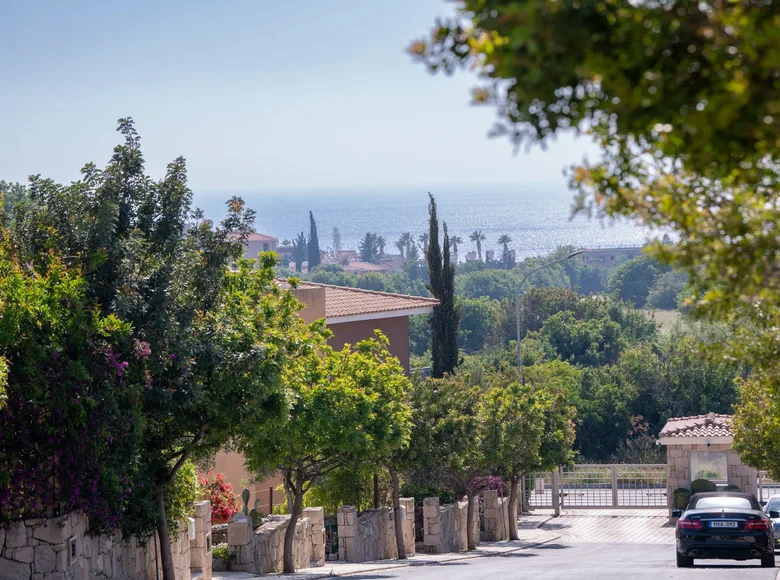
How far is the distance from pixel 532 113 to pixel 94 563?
12113mm


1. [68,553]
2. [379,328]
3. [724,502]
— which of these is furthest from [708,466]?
[68,553]

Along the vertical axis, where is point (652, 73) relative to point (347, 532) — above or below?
above

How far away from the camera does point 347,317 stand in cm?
3641

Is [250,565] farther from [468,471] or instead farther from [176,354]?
[468,471]

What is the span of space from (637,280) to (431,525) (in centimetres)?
14682

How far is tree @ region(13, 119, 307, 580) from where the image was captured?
14531 millimetres

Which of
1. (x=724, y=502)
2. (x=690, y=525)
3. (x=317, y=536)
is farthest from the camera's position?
(x=317, y=536)

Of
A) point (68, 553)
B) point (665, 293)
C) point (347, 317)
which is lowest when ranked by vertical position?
point (68, 553)

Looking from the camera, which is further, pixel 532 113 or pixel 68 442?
pixel 68 442

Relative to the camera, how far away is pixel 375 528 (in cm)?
2464

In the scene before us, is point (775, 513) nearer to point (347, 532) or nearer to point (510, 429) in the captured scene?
point (510, 429)

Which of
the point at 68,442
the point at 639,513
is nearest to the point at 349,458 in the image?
the point at 68,442

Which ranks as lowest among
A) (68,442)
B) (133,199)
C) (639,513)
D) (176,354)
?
(639,513)

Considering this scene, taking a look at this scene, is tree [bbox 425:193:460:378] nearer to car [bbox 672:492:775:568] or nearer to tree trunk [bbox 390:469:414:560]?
tree trunk [bbox 390:469:414:560]
